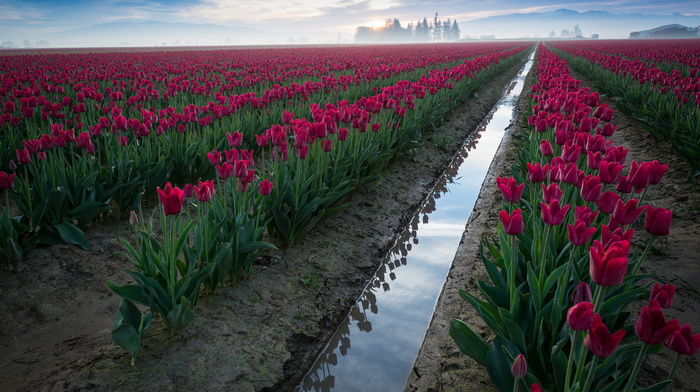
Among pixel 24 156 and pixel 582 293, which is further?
pixel 24 156

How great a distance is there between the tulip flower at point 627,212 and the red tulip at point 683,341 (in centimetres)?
71

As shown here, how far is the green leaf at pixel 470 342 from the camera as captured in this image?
6.93ft

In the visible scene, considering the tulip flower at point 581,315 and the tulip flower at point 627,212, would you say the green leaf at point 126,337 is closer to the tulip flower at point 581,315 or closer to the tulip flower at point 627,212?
the tulip flower at point 581,315

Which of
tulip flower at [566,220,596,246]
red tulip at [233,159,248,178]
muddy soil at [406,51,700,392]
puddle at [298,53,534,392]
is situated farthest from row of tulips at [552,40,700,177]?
red tulip at [233,159,248,178]

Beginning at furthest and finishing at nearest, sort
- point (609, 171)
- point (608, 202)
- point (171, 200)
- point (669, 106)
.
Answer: point (669, 106)
point (609, 171)
point (171, 200)
point (608, 202)

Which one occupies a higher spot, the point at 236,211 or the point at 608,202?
the point at 608,202

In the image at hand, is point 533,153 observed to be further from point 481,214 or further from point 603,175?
point 603,175

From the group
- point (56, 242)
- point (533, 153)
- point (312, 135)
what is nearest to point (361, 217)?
point (312, 135)

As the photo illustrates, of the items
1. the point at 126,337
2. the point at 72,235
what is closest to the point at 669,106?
the point at 126,337

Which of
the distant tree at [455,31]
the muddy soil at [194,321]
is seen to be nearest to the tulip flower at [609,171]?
the muddy soil at [194,321]

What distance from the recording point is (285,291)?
3078mm

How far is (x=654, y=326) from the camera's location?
46.7 inches

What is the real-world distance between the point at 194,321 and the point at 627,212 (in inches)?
97.5

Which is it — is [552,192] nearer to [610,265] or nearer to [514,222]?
[514,222]
